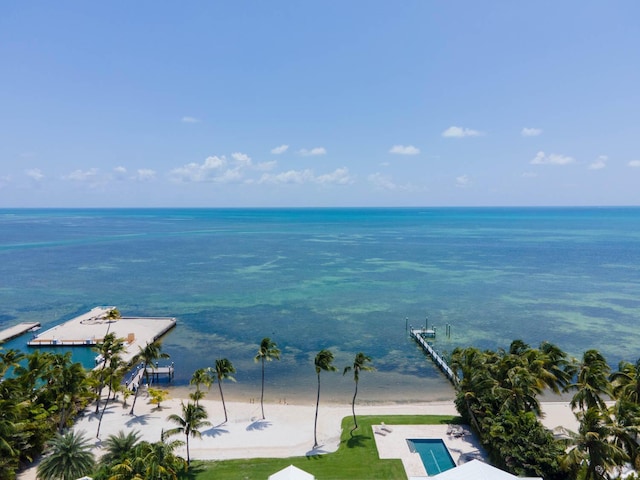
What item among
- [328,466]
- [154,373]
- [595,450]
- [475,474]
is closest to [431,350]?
[328,466]

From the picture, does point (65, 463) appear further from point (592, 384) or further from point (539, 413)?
point (592, 384)

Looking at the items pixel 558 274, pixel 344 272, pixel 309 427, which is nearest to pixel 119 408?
pixel 309 427

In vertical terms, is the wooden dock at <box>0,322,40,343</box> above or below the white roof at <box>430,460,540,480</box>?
below

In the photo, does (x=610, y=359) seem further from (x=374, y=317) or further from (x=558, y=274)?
(x=558, y=274)

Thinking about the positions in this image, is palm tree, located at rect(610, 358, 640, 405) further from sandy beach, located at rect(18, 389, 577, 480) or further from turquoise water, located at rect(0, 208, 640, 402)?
turquoise water, located at rect(0, 208, 640, 402)

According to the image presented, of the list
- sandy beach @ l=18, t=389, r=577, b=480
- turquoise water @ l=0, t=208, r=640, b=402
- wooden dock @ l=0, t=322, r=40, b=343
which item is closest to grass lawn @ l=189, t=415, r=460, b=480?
sandy beach @ l=18, t=389, r=577, b=480

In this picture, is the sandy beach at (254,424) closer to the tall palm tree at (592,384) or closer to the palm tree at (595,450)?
the tall palm tree at (592,384)

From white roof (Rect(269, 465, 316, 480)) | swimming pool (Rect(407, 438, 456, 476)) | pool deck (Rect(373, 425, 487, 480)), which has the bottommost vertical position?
swimming pool (Rect(407, 438, 456, 476))
